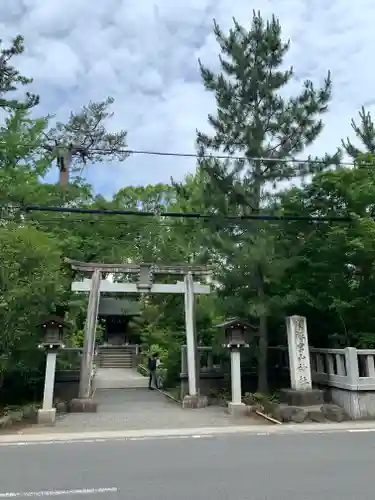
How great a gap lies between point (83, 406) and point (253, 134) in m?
10.1

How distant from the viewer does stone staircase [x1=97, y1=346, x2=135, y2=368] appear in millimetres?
38094

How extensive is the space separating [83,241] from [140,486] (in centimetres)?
1924

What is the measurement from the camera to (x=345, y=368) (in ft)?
42.3

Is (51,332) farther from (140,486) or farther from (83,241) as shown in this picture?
(83,241)

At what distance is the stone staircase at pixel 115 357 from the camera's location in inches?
1500

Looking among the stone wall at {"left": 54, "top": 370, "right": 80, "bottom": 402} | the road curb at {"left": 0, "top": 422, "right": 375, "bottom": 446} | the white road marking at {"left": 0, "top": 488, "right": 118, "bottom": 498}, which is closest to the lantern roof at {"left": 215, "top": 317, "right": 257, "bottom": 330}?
the road curb at {"left": 0, "top": 422, "right": 375, "bottom": 446}

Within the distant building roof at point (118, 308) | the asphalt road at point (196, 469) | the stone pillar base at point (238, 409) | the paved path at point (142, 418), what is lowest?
the asphalt road at point (196, 469)

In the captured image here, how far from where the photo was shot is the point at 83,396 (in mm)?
14055

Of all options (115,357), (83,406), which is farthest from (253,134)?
(115,357)

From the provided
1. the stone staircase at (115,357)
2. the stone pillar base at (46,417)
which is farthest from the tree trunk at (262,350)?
the stone staircase at (115,357)

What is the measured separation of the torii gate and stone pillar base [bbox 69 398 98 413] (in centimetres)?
36

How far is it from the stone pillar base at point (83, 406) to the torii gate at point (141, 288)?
1.17ft

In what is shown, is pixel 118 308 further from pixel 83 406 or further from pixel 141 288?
pixel 83 406

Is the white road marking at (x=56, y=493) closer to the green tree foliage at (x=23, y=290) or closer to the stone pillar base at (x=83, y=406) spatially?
the green tree foliage at (x=23, y=290)
